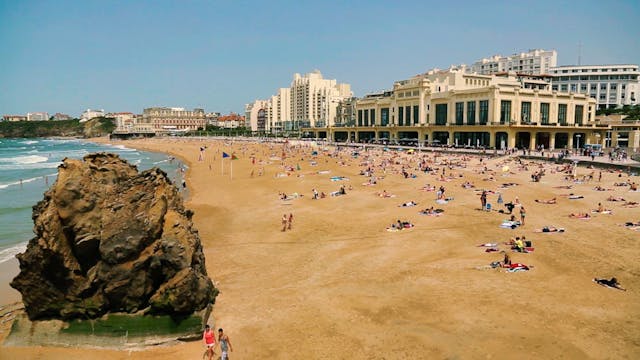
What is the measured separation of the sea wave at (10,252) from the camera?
61.7ft

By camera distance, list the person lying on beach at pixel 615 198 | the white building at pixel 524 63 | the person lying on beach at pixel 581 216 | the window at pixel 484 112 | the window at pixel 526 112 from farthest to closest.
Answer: the white building at pixel 524 63 → the window at pixel 526 112 → the window at pixel 484 112 → the person lying on beach at pixel 615 198 → the person lying on beach at pixel 581 216

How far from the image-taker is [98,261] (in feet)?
40.5

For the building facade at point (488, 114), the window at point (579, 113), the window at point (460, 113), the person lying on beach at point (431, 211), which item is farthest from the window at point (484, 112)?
the person lying on beach at point (431, 211)

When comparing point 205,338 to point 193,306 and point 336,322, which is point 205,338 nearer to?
point 193,306

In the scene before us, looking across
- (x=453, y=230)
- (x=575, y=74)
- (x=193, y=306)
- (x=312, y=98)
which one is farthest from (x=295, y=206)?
(x=312, y=98)

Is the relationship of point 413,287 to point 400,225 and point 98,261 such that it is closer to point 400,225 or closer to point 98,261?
point 400,225

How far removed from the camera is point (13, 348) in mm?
11672

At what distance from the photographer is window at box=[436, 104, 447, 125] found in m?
76.9

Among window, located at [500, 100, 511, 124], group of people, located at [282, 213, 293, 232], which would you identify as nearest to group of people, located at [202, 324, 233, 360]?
group of people, located at [282, 213, 293, 232]

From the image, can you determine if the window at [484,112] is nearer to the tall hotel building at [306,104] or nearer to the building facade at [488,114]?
the building facade at [488,114]

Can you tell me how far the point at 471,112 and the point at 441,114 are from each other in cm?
736

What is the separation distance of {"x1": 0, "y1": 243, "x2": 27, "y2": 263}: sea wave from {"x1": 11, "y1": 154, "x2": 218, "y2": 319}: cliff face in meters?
8.35

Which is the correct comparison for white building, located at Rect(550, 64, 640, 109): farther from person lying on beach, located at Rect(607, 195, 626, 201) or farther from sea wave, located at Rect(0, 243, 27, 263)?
A: sea wave, located at Rect(0, 243, 27, 263)

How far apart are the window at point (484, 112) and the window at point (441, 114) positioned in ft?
28.4
